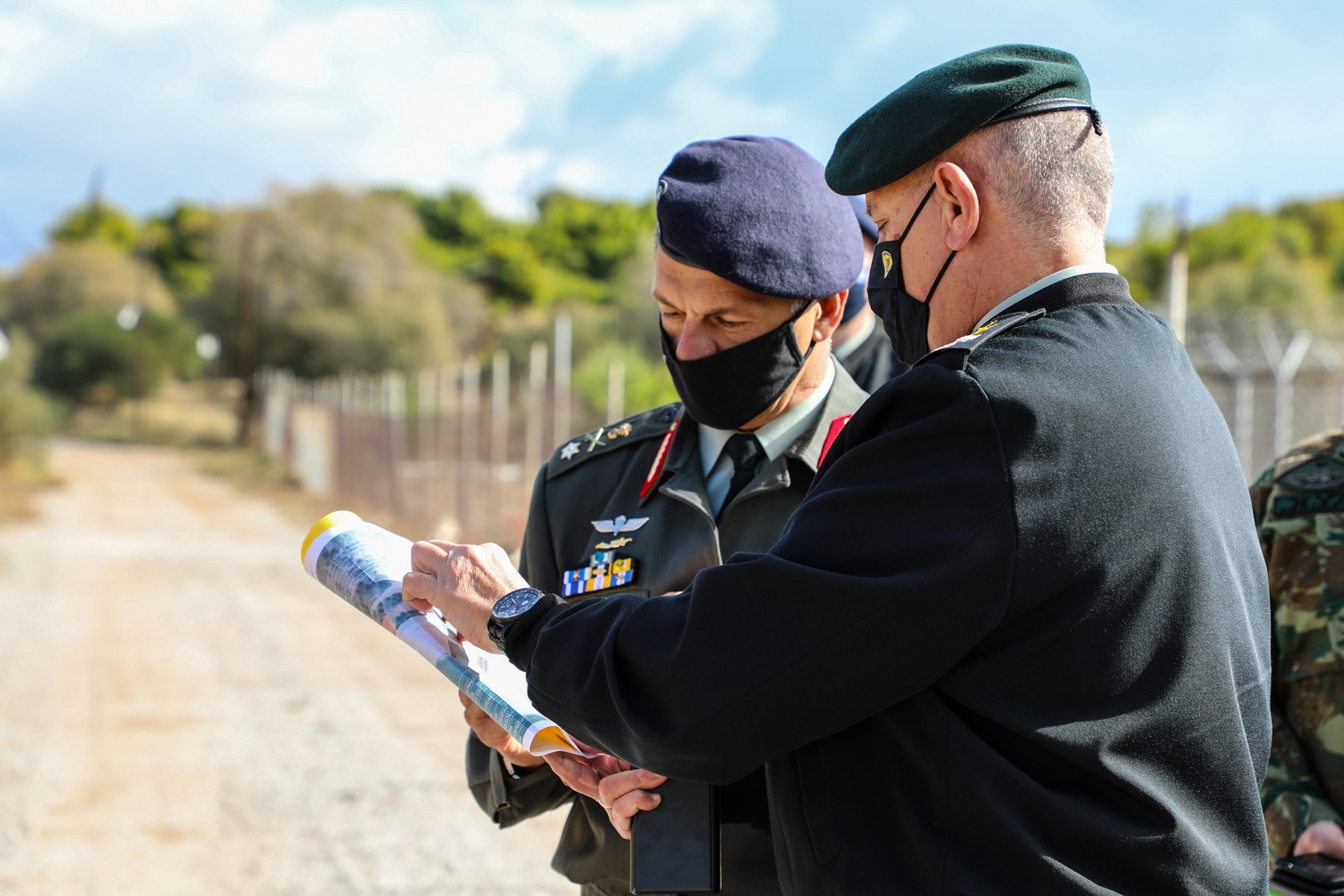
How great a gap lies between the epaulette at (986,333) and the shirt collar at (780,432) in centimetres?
71

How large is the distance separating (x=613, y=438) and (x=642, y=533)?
33 cm

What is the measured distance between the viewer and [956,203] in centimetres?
143

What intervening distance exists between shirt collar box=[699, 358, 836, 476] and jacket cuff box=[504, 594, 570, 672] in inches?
27.3

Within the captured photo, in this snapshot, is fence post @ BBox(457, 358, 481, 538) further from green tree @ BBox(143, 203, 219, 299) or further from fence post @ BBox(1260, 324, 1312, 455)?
green tree @ BBox(143, 203, 219, 299)

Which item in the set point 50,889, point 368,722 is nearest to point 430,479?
point 368,722

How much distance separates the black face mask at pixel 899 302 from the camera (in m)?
1.52

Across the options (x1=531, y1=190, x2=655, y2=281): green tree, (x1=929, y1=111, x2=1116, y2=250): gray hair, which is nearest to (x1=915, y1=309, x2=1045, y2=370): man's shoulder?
(x1=929, y1=111, x2=1116, y2=250): gray hair

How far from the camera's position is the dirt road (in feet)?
15.9

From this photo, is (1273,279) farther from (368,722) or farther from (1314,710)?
Answer: (1314,710)

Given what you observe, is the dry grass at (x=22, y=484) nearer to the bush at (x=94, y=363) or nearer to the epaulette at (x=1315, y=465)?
the epaulette at (x=1315, y=465)

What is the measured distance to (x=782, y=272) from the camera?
6.56ft

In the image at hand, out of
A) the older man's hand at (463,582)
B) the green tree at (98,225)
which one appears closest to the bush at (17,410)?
the older man's hand at (463,582)

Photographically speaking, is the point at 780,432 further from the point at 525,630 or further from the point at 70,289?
the point at 70,289

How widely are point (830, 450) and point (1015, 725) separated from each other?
0.39 meters
